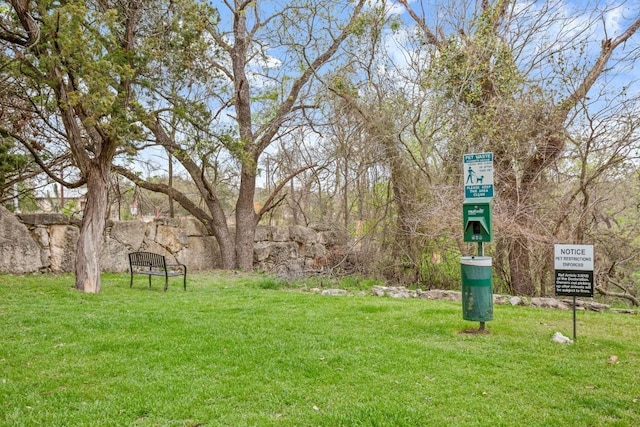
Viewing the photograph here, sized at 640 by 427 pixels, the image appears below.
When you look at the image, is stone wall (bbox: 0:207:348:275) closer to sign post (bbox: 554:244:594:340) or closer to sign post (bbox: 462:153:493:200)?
sign post (bbox: 462:153:493:200)

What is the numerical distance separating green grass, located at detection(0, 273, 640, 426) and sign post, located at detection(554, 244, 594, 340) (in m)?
0.57

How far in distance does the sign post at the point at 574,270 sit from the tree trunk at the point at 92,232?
7223mm

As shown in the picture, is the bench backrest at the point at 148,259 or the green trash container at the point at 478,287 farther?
the bench backrest at the point at 148,259

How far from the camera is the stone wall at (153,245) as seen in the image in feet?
33.8

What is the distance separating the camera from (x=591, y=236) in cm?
934

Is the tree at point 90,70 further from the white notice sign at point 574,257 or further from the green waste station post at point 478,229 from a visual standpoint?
the white notice sign at point 574,257

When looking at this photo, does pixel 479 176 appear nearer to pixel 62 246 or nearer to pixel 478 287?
pixel 478 287

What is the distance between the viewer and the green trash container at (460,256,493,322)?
5.26m

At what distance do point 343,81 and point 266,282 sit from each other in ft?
17.6

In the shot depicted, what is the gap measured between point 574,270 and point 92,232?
753 centimetres

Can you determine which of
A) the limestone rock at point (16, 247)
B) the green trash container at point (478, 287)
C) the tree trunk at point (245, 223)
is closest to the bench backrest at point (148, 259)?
the limestone rock at point (16, 247)

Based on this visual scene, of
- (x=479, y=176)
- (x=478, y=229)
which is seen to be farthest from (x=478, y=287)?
(x=479, y=176)

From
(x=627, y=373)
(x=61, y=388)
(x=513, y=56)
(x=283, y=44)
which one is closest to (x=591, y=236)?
(x=513, y=56)

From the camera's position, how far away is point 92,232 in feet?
27.1
